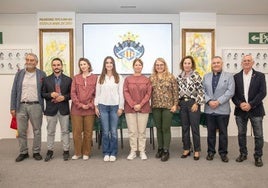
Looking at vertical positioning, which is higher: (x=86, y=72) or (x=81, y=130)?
(x=86, y=72)

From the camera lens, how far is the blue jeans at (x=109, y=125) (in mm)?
4086

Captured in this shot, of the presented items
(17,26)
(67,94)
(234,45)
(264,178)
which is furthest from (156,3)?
(264,178)

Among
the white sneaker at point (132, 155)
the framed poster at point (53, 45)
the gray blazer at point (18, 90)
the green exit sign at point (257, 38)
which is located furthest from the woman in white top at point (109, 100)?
the green exit sign at point (257, 38)

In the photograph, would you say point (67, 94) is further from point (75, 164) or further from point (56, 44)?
point (56, 44)

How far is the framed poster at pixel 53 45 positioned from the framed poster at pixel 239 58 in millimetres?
3159

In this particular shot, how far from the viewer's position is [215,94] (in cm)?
402

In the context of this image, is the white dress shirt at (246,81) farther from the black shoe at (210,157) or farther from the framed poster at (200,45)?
the framed poster at (200,45)

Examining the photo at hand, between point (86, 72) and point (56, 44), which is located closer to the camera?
point (86, 72)

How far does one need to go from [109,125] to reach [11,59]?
303 cm

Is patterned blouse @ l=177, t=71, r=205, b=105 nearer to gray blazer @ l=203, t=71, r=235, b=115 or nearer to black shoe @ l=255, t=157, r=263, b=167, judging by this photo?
gray blazer @ l=203, t=71, r=235, b=115

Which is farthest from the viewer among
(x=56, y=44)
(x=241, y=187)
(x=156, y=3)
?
(x=56, y=44)

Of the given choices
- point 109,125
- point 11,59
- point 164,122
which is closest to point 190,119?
point 164,122

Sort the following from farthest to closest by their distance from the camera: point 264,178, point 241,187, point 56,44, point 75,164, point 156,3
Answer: point 56,44
point 156,3
point 75,164
point 264,178
point 241,187

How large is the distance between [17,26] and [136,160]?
3.77 metres
